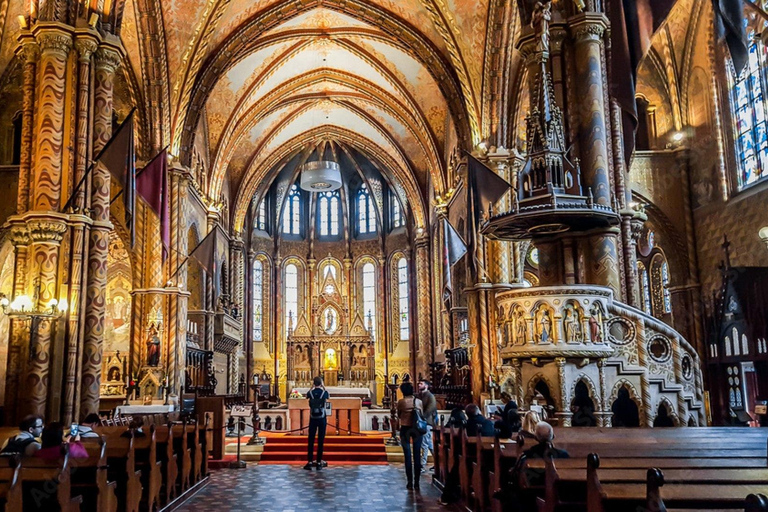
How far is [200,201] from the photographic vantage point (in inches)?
1009

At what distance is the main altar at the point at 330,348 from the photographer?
33750mm

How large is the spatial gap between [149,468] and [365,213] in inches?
1198

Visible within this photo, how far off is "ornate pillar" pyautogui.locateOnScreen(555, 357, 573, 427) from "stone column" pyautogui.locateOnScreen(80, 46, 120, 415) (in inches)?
305

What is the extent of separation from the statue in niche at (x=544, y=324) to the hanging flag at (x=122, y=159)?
6.67 m

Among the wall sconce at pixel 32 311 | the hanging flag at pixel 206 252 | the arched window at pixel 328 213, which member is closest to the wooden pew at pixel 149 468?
the wall sconce at pixel 32 311

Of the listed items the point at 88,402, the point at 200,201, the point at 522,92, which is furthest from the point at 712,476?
the point at 200,201

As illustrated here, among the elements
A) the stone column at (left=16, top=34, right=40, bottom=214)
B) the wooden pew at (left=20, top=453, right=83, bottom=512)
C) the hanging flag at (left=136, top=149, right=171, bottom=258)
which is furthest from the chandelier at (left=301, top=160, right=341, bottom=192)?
the wooden pew at (left=20, top=453, right=83, bottom=512)

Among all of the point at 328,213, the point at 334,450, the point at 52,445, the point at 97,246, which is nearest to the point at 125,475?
the point at 52,445

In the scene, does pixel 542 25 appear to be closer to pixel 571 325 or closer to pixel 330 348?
pixel 571 325

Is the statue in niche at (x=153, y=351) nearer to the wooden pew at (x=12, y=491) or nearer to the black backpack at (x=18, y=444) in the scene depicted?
the black backpack at (x=18, y=444)

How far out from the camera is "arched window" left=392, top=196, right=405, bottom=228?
36.5 m

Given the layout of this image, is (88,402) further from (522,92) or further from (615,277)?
(522,92)

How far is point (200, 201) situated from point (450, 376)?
418 inches

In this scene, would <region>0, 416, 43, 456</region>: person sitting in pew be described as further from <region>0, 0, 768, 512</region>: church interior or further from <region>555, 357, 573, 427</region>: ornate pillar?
<region>555, 357, 573, 427</region>: ornate pillar
